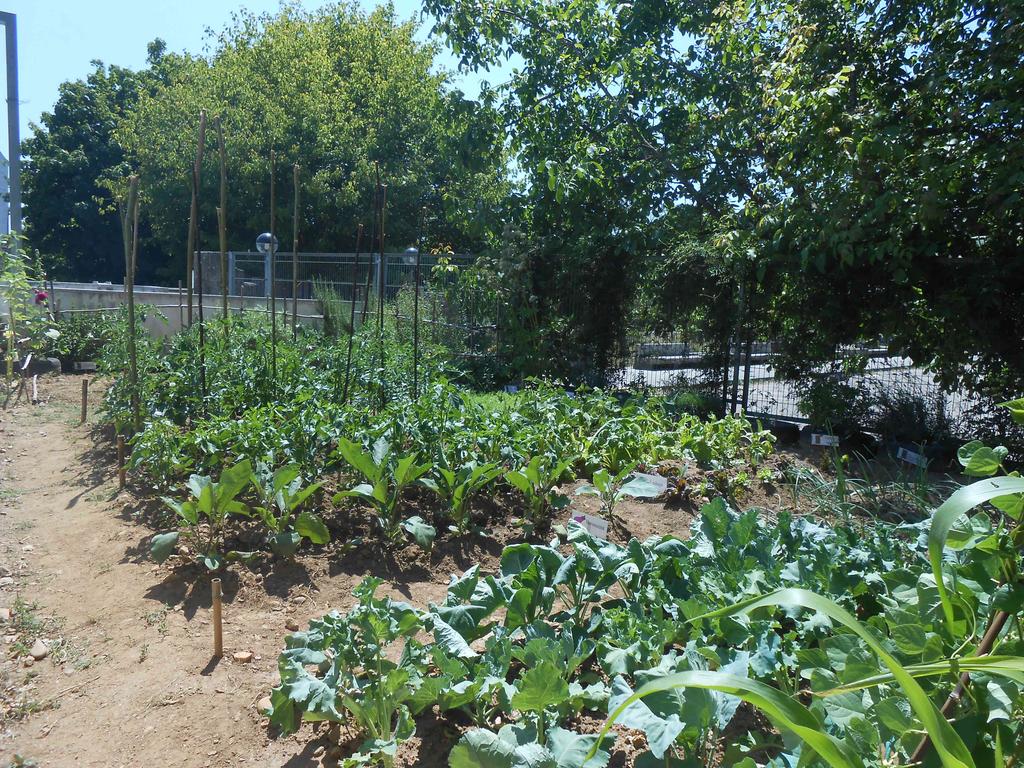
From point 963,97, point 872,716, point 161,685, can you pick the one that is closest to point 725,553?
point 872,716

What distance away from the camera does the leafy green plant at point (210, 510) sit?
3.63 m

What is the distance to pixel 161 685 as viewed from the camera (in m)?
2.81

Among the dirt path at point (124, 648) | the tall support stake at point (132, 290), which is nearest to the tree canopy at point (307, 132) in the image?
the tall support stake at point (132, 290)

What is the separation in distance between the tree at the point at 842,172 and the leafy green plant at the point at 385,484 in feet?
14.7

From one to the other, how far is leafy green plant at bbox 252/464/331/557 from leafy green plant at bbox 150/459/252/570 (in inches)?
4.9

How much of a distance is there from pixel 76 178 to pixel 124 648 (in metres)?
36.3

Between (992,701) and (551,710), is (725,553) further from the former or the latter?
(992,701)

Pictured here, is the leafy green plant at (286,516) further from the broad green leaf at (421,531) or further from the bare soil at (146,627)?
the broad green leaf at (421,531)

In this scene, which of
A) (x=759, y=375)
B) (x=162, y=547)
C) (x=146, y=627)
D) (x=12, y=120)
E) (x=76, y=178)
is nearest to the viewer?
(x=146, y=627)

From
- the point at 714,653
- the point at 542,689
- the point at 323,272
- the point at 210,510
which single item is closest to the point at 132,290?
the point at 210,510

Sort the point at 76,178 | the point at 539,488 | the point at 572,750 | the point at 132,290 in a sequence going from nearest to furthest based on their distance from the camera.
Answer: the point at 572,750, the point at 539,488, the point at 132,290, the point at 76,178

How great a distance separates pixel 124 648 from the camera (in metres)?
3.07

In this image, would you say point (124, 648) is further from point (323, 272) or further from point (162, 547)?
point (323, 272)

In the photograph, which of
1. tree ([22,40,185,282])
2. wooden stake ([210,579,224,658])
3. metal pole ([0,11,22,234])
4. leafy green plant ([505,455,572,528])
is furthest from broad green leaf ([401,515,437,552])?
tree ([22,40,185,282])
